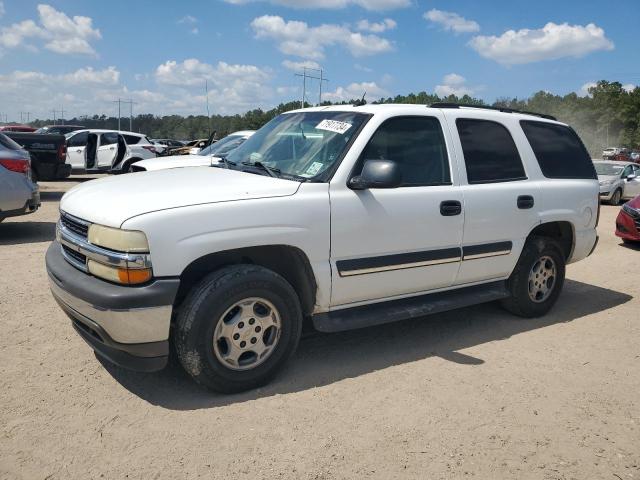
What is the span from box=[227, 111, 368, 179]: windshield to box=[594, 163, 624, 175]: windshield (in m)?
15.3

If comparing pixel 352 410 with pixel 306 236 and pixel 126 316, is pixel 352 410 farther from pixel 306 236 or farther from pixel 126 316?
pixel 126 316

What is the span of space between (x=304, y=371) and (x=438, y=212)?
5.16ft

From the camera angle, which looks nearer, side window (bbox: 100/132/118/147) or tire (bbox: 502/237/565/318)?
tire (bbox: 502/237/565/318)

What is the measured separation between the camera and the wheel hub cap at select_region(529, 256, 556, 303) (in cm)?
522

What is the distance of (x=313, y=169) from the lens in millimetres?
3857

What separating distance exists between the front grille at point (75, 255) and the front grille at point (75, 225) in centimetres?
13

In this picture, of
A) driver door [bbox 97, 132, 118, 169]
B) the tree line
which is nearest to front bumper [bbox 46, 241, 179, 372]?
driver door [bbox 97, 132, 118, 169]

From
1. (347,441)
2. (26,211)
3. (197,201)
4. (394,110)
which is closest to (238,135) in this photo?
(26,211)

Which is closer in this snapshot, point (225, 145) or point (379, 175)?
point (379, 175)

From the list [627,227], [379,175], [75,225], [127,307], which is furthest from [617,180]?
[127,307]

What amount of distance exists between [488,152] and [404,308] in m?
1.61

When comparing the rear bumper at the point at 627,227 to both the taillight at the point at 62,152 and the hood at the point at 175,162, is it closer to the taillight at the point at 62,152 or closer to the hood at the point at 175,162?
the hood at the point at 175,162

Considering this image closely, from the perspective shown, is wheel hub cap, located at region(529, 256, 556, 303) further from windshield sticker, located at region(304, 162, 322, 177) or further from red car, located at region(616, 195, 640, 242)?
red car, located at region(616, 195, 640, 242)

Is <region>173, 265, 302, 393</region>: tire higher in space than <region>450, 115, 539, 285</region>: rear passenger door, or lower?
lower
